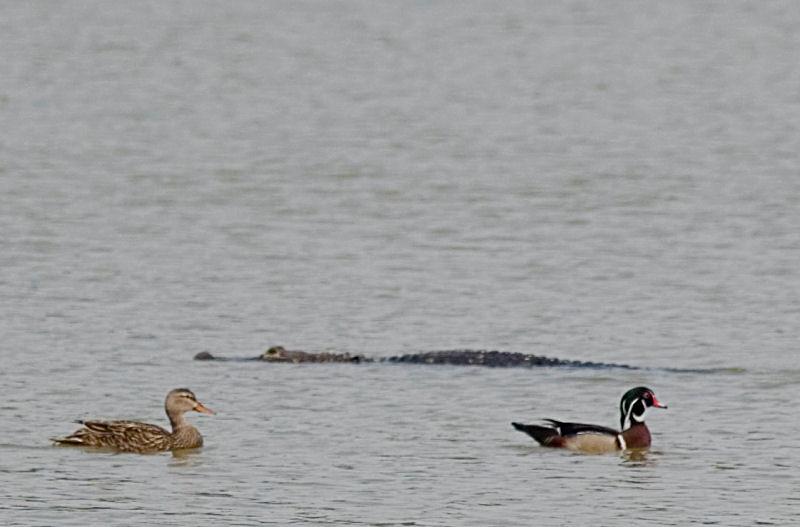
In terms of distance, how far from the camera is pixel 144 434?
14359mm

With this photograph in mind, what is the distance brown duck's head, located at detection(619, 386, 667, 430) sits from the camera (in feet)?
48.4

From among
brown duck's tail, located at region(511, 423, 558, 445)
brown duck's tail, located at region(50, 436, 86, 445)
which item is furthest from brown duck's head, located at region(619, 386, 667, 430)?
brown duck's tail, located at region(50, 436, 86, 445)

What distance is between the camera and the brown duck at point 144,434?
14203 millimetres

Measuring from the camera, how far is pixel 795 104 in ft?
117

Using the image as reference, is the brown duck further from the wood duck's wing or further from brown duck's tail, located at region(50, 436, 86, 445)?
the wood duck's wing

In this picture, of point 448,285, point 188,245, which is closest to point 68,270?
point 188,245

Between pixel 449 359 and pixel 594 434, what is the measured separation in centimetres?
298

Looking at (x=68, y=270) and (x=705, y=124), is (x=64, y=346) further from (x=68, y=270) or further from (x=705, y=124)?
(x=705, y=124)

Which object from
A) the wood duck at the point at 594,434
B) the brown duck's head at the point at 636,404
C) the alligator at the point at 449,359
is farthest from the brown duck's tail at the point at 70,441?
the brown duck's head at the point at 636,404

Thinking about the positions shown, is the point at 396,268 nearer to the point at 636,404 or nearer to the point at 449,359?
the point at 449,359

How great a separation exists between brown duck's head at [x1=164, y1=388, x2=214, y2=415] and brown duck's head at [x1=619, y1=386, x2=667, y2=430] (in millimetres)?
2747

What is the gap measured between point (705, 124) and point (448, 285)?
13393 mm

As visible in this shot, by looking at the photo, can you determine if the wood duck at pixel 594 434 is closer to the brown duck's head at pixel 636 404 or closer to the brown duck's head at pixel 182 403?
Result: the brown duck's head at pixel 636 404

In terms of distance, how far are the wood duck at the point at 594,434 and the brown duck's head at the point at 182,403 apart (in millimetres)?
2079
